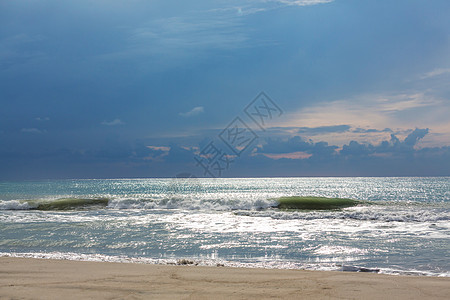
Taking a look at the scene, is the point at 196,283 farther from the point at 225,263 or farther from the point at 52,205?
the point at 52,205

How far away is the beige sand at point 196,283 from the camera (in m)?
5.61

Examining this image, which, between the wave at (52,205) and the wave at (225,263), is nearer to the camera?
the wave at (225,263)

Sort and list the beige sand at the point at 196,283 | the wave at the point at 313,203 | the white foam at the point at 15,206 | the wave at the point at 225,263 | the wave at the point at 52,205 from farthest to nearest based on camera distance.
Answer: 1. the white foam at the point at 15,206
2. the wave at the point at 52,205
3. the wave at the point at 313,203
4. the wave at the point at 225,263
5. the beige sand at the point at 196,283

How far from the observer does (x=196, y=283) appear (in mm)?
6375

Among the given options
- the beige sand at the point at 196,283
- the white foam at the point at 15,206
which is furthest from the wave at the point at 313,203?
the beige sand at the point at 196,283

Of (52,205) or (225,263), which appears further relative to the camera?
(52,205)

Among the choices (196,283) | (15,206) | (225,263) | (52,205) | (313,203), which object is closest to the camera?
(196,283)

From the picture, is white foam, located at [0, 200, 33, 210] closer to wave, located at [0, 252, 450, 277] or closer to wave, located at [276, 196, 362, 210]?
wave, located at [276, 196, 362, 210]

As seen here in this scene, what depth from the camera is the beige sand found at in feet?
18.4

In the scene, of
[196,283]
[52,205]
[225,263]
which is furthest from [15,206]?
[196,283]

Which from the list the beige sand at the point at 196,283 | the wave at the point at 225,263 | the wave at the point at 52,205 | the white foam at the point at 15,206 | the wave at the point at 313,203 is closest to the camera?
the beige sand at the point at 196,283

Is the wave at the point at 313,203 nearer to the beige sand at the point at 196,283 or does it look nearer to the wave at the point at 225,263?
the wave at the point at 225,263

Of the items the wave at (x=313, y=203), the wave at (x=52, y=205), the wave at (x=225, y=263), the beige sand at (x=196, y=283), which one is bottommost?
the wave at (x=313, y=203)

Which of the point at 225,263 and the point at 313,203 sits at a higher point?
the point at 225,263
